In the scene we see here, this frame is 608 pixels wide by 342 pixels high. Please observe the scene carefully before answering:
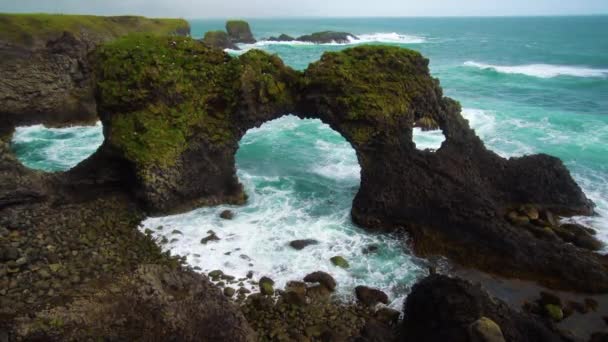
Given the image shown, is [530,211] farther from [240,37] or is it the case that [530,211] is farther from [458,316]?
[240,37]

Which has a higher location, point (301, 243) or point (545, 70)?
point (545, 70)

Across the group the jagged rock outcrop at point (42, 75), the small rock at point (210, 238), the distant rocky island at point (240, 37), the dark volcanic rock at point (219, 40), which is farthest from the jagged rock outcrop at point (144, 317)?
the distant rocky island at point (240, 37)

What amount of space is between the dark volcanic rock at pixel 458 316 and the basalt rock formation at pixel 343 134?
4.69 metres

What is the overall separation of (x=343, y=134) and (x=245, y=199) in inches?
232

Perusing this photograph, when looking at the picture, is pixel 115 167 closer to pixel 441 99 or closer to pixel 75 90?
pixel 441 99

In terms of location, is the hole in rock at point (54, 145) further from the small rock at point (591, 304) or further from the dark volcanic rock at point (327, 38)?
the dark volcanic rock at point (327, 38)

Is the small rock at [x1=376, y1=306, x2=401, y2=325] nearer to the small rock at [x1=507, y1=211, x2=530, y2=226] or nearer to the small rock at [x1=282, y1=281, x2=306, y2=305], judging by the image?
the small rock at [x1=282, y1=281, x2=306, y2=305]

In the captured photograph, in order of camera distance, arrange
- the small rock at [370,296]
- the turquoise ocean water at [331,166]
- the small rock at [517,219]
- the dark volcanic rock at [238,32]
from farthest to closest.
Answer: the dark volcanic rock at [238,32]
the small rock at [517,219]
the turquoise ocean water at [331,166]
the small rock at [370,296]

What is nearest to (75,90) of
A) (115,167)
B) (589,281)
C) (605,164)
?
(115,167)

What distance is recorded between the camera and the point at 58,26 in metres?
39.3

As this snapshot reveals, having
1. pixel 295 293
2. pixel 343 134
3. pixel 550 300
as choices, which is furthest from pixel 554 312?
pixel 343 134

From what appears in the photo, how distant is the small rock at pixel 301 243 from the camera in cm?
1717

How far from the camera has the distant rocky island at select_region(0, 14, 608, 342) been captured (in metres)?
12.4

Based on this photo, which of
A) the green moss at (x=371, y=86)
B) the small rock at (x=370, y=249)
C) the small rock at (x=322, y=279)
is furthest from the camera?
the green moss at (x=371, y=86)
